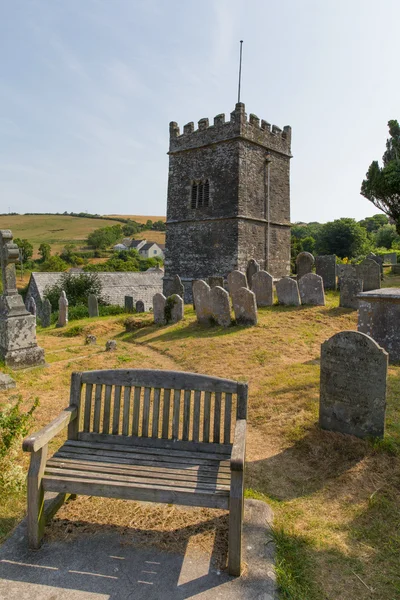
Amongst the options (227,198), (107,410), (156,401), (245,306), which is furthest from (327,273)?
(107,410)

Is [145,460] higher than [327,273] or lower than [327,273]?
lower

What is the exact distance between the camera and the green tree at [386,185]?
1902cm

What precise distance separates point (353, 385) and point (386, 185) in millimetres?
18404

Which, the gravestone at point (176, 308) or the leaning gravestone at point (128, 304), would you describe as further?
the leaning gravestone at point (128, 304)

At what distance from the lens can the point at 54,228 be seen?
84.8m

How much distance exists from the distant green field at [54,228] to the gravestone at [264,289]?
204 feet

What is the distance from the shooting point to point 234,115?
18.7 metres

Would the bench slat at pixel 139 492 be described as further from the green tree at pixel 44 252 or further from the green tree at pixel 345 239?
the green tree at pixel 44 252

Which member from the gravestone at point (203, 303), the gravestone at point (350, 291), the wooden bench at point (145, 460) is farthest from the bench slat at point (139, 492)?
the gravestone at point (350, 291)

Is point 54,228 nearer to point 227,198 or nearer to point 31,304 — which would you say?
point 31,304

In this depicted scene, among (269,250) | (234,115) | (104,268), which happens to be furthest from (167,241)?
(104,268)

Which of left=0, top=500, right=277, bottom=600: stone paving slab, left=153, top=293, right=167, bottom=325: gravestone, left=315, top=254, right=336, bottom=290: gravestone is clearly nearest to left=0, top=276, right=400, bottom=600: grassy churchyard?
left=0, top=500, right=277, bottom=600: stone paving slab

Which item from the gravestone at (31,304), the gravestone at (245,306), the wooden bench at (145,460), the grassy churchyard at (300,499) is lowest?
the gravestone at (31,304)

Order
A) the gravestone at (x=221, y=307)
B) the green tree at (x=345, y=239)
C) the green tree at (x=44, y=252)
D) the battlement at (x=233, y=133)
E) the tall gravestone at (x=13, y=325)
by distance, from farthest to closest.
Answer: the green tree at (x=44, y=252)
the green tree at (x=345, y=239)
the battlement at (x=233, y=133)
the gravestone at (x=221, y=307)
the tall gravestone at (x=13, y=325)
